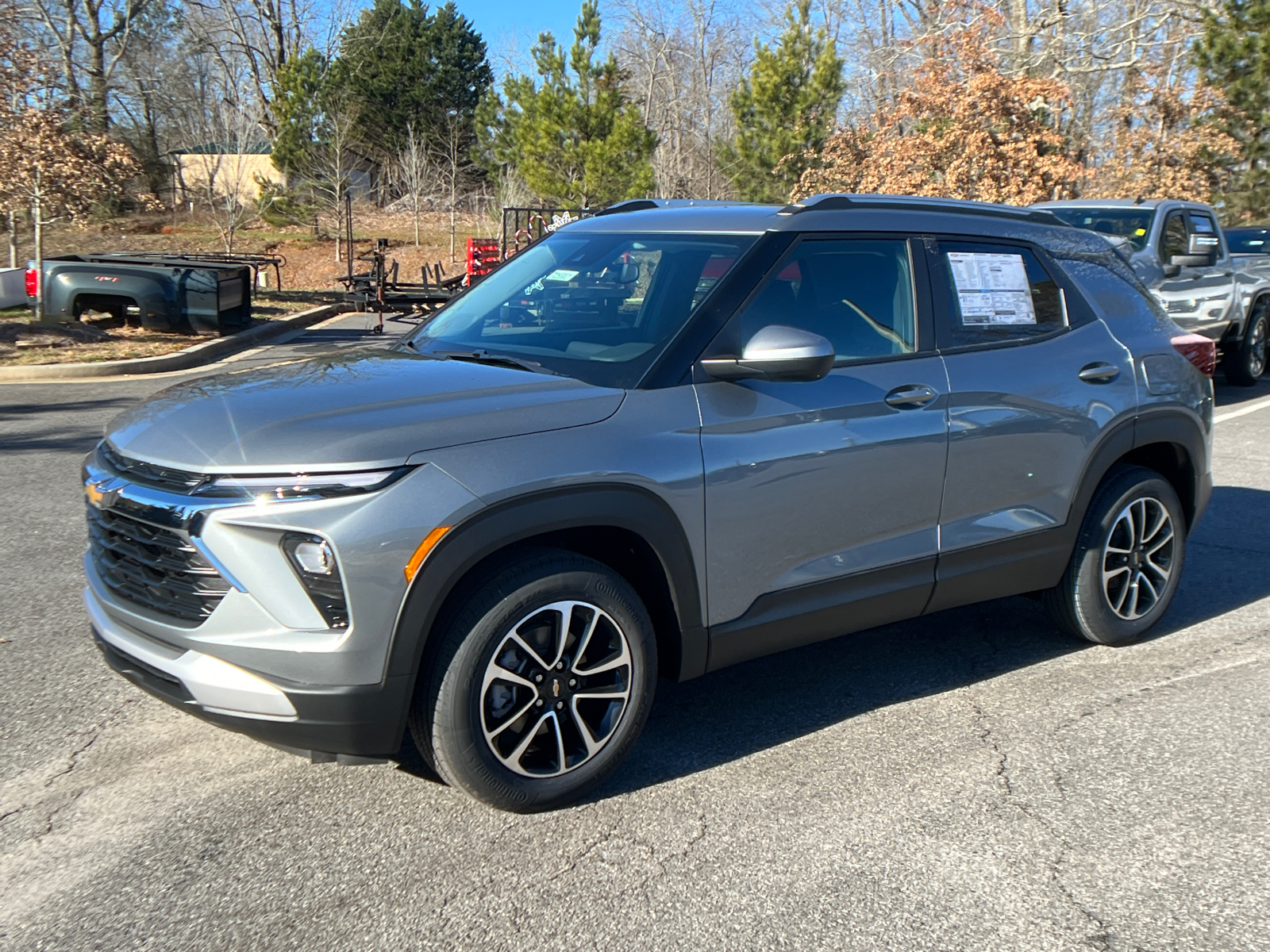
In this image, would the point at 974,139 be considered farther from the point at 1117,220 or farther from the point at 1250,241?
the point at 1117,220

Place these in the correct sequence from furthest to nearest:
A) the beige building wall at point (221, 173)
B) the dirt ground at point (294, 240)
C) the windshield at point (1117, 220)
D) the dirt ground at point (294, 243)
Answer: the beige building wall at point (221, 173), the dirt ground at point (294, 240), the dirt ground at point (294, 243), the windshield at point (1117, 220)

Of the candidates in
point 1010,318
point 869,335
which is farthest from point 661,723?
point 1010,318

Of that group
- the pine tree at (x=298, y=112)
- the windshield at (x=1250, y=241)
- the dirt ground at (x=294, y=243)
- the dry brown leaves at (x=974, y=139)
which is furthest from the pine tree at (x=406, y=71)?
the windshield at (x=1250, y=241)

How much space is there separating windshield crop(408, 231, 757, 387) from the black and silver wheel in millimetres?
2013

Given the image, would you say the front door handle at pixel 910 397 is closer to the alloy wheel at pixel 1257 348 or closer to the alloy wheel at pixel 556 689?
the alloy wheel at pixel 556 689

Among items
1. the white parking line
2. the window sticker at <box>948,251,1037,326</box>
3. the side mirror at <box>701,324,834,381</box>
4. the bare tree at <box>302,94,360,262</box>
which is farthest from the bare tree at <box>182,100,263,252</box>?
the side mirror at <box>701,324,834,381</box>

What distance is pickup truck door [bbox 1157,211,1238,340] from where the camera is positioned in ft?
38.8

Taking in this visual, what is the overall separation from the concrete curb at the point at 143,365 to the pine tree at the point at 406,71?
99.8ft

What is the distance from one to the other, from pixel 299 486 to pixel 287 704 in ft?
1.91

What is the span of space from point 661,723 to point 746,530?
91cm

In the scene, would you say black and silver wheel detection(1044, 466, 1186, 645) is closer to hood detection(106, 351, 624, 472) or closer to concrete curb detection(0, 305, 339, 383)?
hood detection(106, 351, 624, 472)

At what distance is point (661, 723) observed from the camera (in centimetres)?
405

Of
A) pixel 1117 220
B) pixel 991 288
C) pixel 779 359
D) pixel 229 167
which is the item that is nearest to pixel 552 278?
pixel 779 359

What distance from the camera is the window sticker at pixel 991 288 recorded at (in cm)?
432
